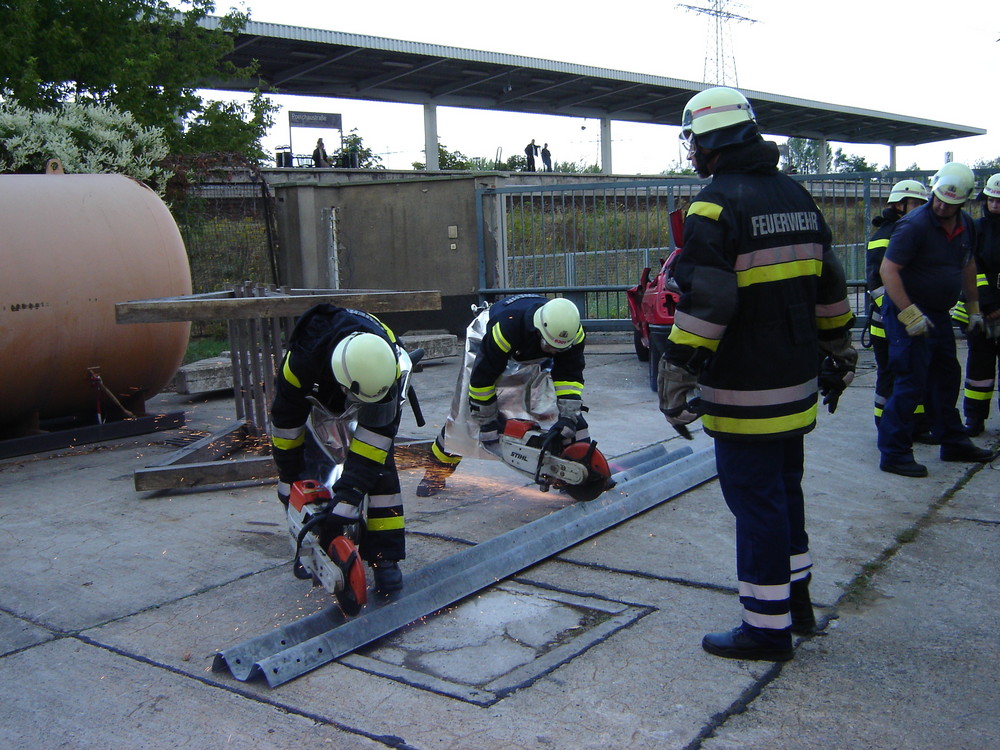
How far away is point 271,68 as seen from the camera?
979 inches

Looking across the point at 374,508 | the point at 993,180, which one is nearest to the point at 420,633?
the point at 374,508

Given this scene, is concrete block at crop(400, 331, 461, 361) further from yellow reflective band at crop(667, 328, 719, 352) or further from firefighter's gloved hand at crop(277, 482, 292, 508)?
yellow reflective band at crop(667, 328, 719, 352)

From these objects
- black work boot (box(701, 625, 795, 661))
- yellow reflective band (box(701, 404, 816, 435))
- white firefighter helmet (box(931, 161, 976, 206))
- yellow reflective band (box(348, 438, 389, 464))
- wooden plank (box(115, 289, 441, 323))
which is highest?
white firefighter helmet (box(931, 161, 976, 206))

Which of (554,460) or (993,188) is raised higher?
(993,188)

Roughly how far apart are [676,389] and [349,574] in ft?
4.63

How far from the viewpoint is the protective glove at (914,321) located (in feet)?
17.3

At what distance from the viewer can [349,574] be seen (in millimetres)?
3352

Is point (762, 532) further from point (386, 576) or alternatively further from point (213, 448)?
point (213, 448)

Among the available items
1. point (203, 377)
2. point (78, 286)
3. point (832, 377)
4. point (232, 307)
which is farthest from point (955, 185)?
point (203, 377)

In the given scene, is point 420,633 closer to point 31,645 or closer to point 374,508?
point 374,508

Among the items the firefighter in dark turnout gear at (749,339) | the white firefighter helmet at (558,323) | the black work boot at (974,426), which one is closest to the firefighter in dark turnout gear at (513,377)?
the white firefighter helmet at (558,323)

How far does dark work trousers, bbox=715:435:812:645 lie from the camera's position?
310 cm

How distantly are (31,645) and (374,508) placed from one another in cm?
145

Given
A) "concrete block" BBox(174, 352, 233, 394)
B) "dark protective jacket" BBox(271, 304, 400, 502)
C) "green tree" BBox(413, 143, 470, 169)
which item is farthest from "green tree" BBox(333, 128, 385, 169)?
"dark protective jacket" BBox(271, 304, 400, 502)
